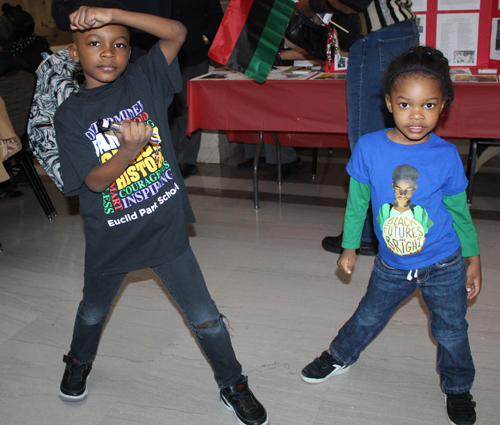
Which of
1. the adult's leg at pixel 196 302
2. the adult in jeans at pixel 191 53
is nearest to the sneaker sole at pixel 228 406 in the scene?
the adult's leg at pixel 196 302

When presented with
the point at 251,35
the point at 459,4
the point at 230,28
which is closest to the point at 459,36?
the point at 459,4

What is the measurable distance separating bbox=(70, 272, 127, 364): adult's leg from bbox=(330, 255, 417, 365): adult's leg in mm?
723

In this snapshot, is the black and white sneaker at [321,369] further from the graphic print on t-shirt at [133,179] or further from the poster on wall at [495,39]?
the poster on wall at [495,39]

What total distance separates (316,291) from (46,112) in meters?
1.47

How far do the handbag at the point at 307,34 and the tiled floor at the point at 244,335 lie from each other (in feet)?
3.21

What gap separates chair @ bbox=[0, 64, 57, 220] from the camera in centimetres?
293

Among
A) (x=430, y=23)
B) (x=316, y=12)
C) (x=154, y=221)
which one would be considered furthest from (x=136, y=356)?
(x=430, y=23)

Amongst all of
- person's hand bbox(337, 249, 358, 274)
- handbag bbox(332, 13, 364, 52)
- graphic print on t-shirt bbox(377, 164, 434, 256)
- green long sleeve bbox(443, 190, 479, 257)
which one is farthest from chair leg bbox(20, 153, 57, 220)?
green long sleeve bbox(443, 190, 479, 257)

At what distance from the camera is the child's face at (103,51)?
1.25 m

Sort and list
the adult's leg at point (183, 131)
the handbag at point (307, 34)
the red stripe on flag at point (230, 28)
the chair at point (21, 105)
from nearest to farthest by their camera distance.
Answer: the handbag at point (307, 34)
the red stripe on flag at point (230, 28)
the chair at point (21, 105)
the adult's leg at point (183, 131)

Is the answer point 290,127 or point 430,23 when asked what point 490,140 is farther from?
point 290,127

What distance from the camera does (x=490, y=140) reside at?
2750 millimetres

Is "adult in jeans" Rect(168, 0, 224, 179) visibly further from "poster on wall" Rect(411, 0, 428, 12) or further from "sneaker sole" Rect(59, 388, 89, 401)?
"sneaker sole" Rect(59, 388, 89, 401)

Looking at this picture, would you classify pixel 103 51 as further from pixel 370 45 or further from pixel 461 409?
pixel 461 409
